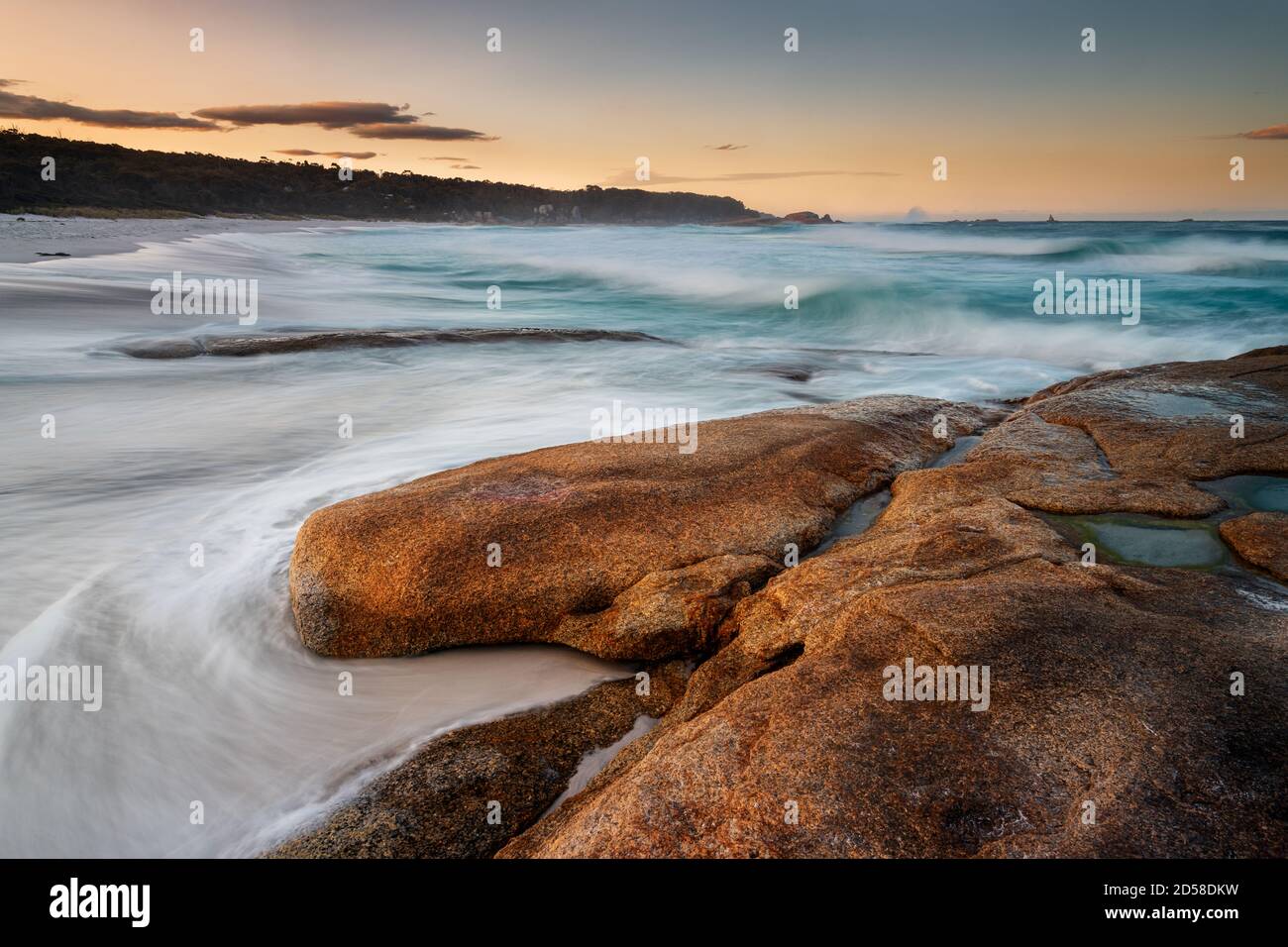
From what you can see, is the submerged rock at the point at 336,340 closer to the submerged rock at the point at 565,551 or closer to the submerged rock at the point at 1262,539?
the submerged rock at the point at 565,551

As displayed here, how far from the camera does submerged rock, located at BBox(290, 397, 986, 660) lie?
15.0 ft

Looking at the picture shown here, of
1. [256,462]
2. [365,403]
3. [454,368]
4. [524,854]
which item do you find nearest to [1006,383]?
[454,368]

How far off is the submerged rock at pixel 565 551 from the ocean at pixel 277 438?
241mm

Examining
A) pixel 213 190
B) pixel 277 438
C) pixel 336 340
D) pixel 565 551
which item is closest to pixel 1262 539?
pixel 565 551

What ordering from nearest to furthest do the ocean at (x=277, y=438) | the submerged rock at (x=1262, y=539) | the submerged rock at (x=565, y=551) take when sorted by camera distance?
the ocean at (x=277, y=438)
the submerged rock at (x=1262, y=539)
the submerged rock at (x=565, y=551)

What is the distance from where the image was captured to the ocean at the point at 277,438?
12.7 ft

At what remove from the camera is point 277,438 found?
902 centimetres

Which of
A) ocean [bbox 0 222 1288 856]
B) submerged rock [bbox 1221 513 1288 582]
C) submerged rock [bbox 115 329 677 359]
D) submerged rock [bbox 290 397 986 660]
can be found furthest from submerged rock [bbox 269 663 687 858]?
submerged rock [bbox 115 329 677 359]

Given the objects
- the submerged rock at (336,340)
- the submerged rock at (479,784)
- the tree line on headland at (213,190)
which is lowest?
the submerged rock at (479,784)

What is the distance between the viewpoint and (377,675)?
448 centimetres

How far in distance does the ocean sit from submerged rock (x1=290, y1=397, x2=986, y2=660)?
9.5 inches

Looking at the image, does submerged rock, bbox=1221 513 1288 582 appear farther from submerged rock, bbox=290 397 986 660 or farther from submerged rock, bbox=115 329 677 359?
submerged rock, bbox=115 329 677 359

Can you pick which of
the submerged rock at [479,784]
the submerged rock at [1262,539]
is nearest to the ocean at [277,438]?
the submerged rock at [479,784]
